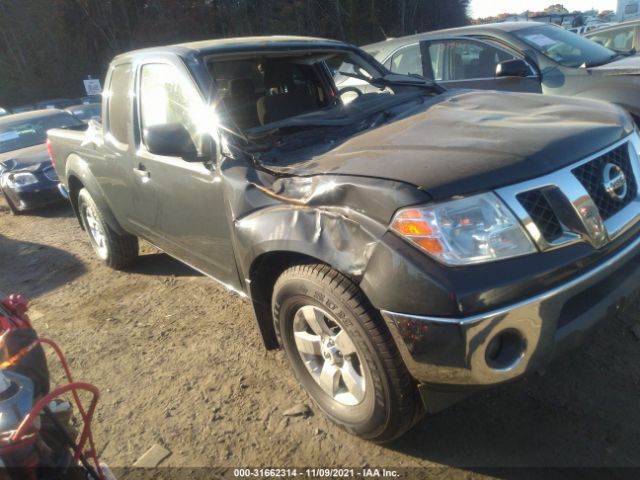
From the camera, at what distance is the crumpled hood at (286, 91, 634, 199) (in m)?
1.93

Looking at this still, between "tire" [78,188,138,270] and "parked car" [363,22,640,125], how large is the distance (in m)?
3.84

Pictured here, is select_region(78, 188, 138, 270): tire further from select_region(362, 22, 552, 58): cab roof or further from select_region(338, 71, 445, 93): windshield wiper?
select_region(362, 22, 552, 58): cab roof

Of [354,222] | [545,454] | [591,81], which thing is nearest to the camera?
[354,222]

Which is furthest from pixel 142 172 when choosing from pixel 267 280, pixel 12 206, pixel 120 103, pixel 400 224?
pixel 12 206

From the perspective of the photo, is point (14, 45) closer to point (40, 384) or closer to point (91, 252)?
point (91, 252)

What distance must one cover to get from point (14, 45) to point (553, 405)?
32249 mm

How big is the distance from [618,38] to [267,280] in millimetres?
7864

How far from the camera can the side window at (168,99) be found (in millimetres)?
2896

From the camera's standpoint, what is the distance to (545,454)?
2211 millimetres

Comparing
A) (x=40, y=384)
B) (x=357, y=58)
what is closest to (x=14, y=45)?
(x=357, y=58)

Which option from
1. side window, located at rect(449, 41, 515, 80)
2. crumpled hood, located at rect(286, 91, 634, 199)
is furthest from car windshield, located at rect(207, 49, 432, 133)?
side window, located at rect(449, 41, 515, 80)

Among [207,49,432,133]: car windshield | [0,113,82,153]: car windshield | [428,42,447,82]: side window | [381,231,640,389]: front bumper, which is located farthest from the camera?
[0,113,82,153]: car windshield

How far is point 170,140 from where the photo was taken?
2670 mm

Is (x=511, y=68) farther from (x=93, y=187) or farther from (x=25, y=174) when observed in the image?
(x=25, y=174)
